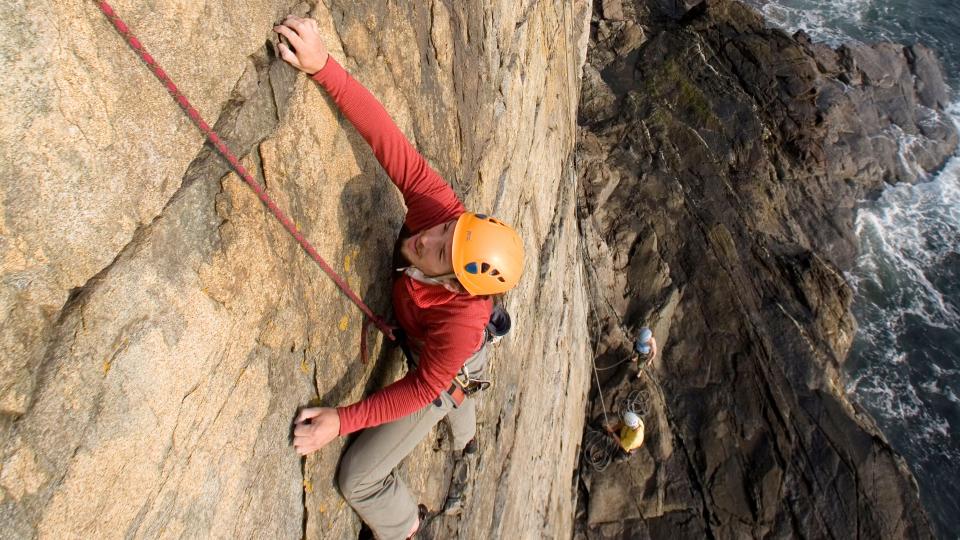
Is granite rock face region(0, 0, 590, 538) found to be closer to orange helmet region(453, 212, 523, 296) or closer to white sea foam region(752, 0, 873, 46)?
orange helmet region(453, 212, 523, 296)

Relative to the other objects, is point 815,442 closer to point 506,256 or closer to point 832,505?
point 832,505

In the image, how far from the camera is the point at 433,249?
3498 millimetres

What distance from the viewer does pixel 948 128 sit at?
19688 millimetres

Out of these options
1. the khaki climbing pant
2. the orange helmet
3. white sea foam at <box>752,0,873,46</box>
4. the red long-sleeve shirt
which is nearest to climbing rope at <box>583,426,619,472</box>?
the khaki climbing pant

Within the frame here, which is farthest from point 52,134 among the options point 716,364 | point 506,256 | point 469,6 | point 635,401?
point 716,364

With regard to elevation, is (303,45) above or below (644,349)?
above

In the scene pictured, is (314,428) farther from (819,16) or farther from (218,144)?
(819,16)

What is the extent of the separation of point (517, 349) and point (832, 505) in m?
7.61

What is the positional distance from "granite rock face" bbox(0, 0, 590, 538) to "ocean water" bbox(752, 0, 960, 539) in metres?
13.3

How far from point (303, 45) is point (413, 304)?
158cm

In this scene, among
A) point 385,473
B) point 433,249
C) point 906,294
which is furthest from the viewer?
point 906,294

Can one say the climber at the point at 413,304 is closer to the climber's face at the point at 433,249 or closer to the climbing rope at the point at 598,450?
the climber's face at the point at 433,249

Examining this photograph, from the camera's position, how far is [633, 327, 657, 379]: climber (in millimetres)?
11047

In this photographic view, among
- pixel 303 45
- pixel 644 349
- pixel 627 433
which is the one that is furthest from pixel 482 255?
pixel 644 349
